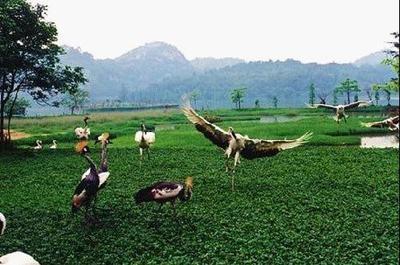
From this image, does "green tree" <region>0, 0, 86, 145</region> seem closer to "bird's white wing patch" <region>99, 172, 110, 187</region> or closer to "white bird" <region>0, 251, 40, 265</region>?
"bird's white wing patch" <region>99, 172, 110, 187</region>

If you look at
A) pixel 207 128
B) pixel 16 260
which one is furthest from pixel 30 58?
pixel 16 260

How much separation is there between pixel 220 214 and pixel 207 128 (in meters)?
2.12

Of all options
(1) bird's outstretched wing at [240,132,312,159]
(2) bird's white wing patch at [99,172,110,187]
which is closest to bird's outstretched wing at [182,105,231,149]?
(1) bird's outstretched wing at [240,132,312,159]

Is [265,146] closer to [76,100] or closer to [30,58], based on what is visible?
[30,58]

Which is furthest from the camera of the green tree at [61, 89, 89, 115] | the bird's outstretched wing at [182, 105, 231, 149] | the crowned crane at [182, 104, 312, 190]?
the green tree at [61, 89, 89, 115]

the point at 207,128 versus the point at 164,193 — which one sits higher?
the point at 207,128

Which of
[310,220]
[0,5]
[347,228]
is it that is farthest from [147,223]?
[0,5]

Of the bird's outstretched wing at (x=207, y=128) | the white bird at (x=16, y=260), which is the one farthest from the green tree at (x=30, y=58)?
the white bird at (x=16, y=260)

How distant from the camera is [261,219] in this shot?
8617 mm

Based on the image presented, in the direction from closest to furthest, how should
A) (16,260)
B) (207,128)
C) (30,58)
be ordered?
(16,260), (207,128), (30,58)

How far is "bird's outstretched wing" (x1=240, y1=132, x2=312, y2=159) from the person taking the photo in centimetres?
1048

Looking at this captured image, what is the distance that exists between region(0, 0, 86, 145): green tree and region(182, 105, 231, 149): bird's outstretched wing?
9.49 meters

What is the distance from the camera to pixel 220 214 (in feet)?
29.6

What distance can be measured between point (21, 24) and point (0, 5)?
170cm
